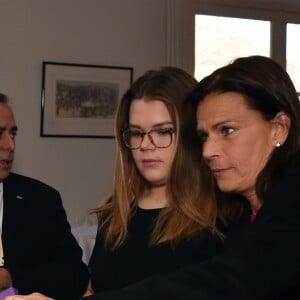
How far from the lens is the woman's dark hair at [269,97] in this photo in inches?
49.5

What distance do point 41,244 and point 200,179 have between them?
1.09 meters

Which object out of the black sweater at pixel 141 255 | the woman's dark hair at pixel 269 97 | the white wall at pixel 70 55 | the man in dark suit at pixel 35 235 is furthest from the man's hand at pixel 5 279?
the white wall at pixel 70 55

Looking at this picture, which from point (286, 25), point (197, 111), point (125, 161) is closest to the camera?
point (197, 111)

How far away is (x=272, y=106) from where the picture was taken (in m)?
1.26

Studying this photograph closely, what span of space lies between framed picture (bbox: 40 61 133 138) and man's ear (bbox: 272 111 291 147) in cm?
294

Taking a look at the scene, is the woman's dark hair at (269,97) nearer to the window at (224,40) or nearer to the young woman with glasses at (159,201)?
the young woman with glasses at (159,201)

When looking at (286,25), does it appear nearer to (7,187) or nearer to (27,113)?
(27,113)

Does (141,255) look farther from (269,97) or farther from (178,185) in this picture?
(269,97)

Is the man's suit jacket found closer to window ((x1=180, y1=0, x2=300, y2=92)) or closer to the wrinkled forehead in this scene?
the wrinkled forehead

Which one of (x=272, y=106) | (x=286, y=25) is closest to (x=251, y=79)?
(x=272, y=106)

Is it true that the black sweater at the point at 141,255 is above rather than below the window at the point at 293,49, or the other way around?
below

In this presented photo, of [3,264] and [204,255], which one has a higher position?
[204,255]

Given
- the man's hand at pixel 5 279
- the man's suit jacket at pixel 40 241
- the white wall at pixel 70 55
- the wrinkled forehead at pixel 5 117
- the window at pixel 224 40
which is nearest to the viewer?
the man's hand at pixel 5 279

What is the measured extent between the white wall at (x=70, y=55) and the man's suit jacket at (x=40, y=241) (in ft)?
5.24
